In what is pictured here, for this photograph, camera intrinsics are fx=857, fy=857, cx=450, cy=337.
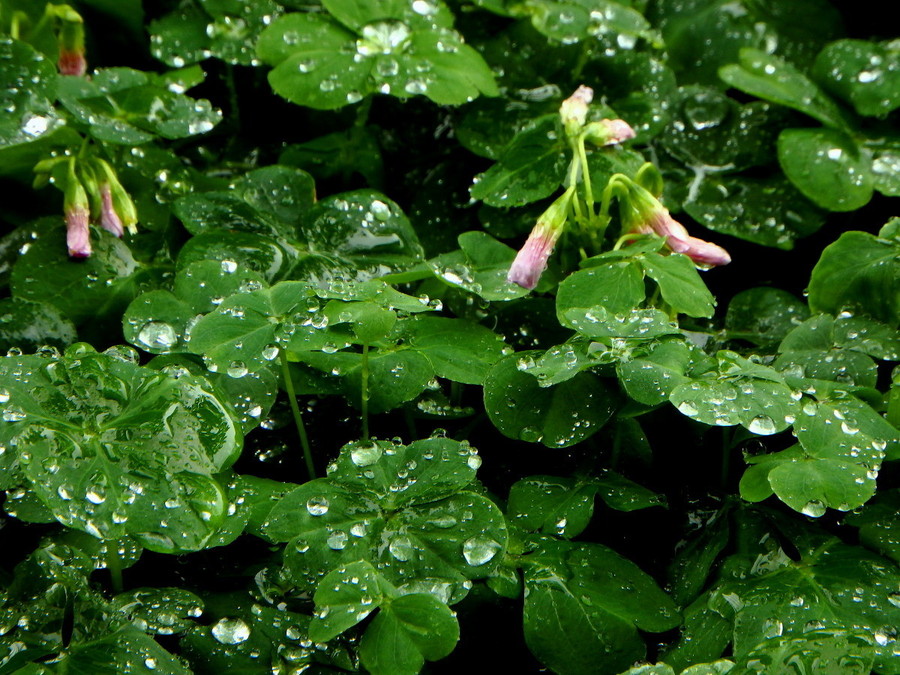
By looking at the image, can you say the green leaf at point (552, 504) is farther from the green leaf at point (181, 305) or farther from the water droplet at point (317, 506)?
the green leaf at point (181, 305)

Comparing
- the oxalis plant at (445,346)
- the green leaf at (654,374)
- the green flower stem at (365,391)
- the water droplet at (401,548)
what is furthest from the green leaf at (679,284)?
the water droplet at (401,548)

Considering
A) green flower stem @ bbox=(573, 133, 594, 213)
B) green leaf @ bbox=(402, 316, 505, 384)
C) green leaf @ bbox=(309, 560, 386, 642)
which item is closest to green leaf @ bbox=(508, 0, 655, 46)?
green flower stem @ bbox=(573, 133, 594, 213)

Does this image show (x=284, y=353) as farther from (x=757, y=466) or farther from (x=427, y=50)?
(x=427, y=50)

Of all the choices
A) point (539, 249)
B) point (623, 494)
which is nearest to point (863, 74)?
point (539, 249)

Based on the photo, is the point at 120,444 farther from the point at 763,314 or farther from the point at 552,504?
the point at 763,314

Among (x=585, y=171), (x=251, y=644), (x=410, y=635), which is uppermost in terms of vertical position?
(x=585, y=171)

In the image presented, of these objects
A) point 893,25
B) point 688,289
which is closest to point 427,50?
point 688,289
